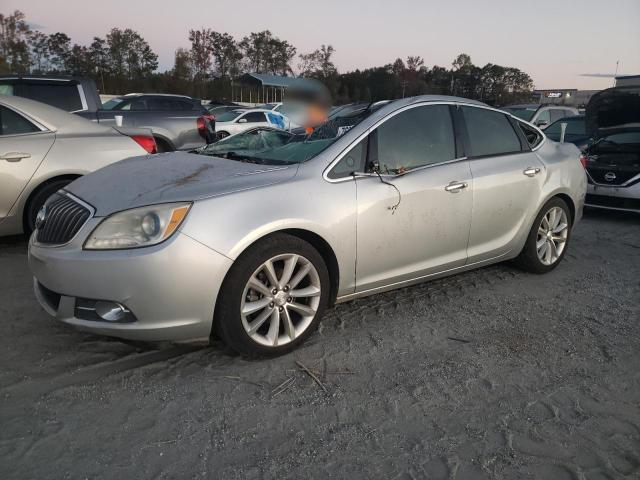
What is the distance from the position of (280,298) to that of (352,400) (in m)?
0.73

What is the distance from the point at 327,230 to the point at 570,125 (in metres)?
9.61

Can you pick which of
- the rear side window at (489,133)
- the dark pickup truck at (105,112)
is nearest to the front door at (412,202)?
the rear side window at (489,133)

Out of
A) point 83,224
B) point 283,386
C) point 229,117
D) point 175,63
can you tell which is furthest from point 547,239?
point 175,63

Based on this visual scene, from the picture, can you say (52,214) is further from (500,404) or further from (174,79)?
(174,79)

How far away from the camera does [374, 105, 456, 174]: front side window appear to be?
3.54 m

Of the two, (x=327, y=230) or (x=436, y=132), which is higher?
(x=436, y=132)

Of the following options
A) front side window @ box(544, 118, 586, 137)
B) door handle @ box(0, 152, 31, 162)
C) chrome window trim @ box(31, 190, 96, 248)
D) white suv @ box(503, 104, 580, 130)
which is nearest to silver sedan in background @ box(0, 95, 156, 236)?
door handle @ box(0, 152, 31, 162)

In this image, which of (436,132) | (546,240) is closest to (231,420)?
(436,132)

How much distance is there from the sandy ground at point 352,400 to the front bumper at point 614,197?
385 cm

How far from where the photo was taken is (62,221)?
2986 millimetres

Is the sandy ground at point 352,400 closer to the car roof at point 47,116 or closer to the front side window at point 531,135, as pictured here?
the front side window at point 531,135

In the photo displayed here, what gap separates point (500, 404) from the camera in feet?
8.76

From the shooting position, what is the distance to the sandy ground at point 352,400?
2.22 meters

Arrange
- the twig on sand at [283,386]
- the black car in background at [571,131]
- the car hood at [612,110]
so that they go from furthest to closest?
1. the black car in background at [571,131]
2. the car hood at [612,110]
3. the twig on sand at [283,386]
